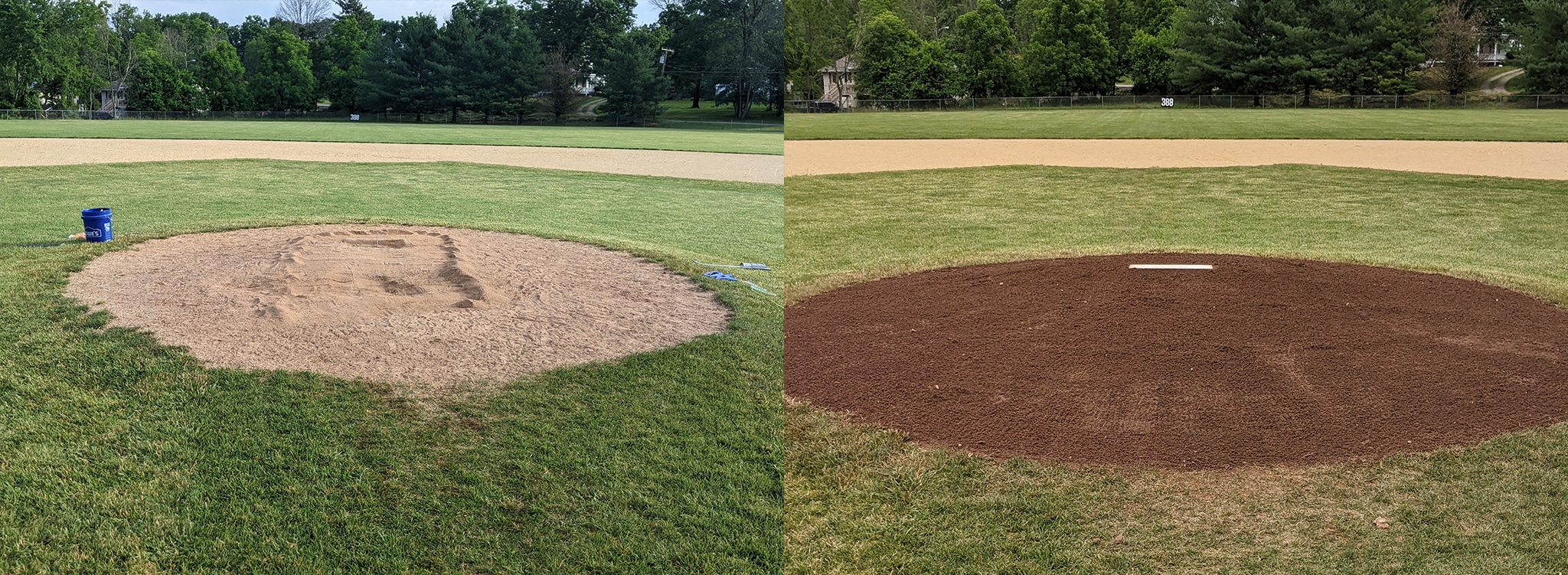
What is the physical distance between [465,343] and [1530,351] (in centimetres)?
563

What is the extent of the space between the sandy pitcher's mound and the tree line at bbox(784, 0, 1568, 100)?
4032 centimetres

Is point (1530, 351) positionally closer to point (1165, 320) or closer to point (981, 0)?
point (1165, 320)

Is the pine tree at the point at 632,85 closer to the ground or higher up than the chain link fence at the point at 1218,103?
higher up

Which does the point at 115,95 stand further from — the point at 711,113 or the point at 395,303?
the point at 395,303

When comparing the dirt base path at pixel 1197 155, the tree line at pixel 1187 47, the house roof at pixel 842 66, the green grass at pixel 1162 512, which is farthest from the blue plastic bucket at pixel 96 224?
the house roof at pixel 842 66

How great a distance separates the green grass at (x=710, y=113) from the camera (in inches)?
2320

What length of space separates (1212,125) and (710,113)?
3771cm

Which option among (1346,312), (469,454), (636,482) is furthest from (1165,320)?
(469,454)

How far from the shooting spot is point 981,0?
206 ft

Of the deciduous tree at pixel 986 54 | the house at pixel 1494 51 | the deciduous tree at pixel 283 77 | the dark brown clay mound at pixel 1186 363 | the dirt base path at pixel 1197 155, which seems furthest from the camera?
the deciduous tree at pixel 283 77

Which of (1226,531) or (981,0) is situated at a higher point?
(981,0)

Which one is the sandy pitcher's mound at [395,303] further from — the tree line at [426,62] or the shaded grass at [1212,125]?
the tree line at [426,62]

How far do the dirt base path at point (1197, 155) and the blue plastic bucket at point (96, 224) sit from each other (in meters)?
11.9

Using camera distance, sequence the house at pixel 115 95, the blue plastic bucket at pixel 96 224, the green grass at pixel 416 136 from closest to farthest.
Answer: the blue plastic bucket at pixel 96 224, the green grass at pixel 416 136, the house at pixel 115 95
